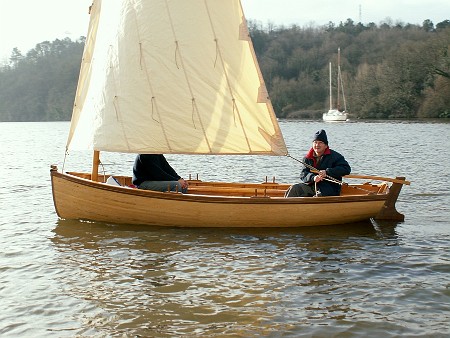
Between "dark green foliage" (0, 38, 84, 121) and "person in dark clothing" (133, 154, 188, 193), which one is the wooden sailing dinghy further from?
"dark green foliage" (0, 38, 84, 121)

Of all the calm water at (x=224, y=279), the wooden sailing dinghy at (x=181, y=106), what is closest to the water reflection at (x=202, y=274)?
the calm water at (x=224, y=279)

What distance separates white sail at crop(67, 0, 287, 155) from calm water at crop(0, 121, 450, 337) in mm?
1722

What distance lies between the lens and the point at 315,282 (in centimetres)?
825

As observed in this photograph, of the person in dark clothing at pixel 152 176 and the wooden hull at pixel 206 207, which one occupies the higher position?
the person in dark clothing at pixel 152 176

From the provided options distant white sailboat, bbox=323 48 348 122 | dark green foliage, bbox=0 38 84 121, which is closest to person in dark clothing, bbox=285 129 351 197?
distant white sailboat, bbox=323 48 348 122

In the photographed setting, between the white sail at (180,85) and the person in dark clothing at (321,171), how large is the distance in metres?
0.67

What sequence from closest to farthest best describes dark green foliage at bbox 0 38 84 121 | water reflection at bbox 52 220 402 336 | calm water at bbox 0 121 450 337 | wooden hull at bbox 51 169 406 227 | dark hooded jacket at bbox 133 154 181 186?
calm water at bbox 0 121 450 337 → water reflection at bbox 52 220 402 336 → wooden hull at bbox 51 169 406 227 → dark hooded jacket at bbox 133 154 181 186 → dark green foliage at bbox 0 38 84 121

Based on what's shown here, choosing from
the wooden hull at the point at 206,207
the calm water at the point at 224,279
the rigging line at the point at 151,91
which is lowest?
the calm water at the point at 224,279

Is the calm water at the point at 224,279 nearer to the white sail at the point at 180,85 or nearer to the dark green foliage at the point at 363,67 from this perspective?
the white sail at the point at 180,85

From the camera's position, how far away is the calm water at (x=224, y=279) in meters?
6.77

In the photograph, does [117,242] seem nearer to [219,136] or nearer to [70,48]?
[219,136]

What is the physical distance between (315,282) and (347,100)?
263ft

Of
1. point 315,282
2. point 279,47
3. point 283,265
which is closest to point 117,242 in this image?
point 283,265

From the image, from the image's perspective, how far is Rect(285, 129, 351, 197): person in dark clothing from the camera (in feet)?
36.6
